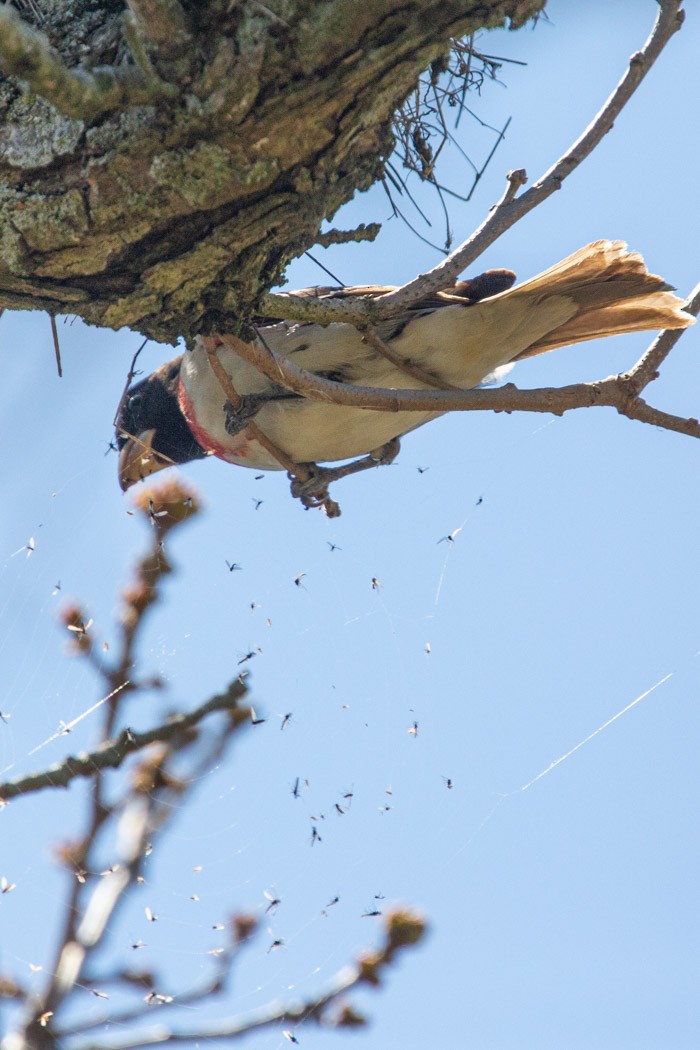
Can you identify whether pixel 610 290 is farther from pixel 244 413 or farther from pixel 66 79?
pixel 66 79

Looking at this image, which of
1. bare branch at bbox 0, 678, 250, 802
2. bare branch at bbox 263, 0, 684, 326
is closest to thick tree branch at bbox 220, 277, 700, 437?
bare branch at bbox 263, 0, 684, 326

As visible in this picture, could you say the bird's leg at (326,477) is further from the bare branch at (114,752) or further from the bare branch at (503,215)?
the bare branch at (503,215)

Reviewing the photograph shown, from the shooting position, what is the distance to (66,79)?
1195 millimetres

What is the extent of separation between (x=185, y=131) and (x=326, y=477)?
6.21 ft

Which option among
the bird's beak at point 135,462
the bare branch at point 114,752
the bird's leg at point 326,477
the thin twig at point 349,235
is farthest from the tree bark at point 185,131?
the bird's beak at point 135,462

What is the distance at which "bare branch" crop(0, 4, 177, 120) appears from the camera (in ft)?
3.65

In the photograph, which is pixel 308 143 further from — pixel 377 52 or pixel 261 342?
pixel 261 342

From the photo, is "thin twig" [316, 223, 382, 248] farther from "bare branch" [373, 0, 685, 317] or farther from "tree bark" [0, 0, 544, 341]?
"tree bark" [0, 0, 544, 341]

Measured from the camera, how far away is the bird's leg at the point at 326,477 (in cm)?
321

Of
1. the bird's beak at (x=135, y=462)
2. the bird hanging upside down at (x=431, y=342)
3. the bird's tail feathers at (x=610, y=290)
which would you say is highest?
the bird's beak at (x=135, y=462)

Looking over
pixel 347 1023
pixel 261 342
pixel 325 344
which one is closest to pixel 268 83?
pixel 261 342

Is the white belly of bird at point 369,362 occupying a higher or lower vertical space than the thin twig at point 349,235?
higher

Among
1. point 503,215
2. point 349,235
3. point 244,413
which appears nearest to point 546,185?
point 503,215

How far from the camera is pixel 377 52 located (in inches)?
50.6
